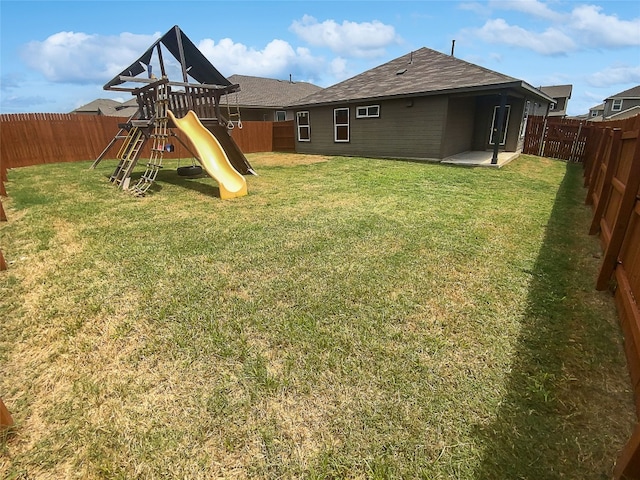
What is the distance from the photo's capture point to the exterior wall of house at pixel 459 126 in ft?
39.5

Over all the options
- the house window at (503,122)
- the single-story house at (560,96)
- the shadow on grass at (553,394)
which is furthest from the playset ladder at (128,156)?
the single-story house at (560,96)

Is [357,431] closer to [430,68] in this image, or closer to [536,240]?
[536,240]

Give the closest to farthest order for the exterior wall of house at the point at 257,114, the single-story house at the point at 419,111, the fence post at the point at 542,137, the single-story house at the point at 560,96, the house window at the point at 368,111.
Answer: the single-story house at the point at 419,111 → the house window at the point at 368,111 → the fence post at the point at 542,137 → the exterior wall of house at the point at 257,114 → the single-story house at the point at 560,96

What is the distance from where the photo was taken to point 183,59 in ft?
28.5

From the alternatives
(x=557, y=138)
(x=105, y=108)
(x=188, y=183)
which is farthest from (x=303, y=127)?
(x=105, y=108)

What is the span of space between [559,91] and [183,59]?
4925 centimetres

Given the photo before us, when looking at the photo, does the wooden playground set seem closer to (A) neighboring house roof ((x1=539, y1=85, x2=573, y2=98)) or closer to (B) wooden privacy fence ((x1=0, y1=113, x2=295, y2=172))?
(B) wooden privacy fence ((x1=0, y1=113, x2=295, y2=172))

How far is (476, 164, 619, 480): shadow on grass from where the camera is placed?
5.20ft

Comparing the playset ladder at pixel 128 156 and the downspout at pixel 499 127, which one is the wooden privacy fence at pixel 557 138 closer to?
the downspout at pixel 499 127

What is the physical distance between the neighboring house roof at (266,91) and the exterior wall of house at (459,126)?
40.5ft

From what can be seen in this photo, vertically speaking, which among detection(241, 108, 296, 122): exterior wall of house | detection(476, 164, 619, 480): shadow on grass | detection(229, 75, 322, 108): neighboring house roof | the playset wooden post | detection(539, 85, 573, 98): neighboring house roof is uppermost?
detection(539, 85, 573, 98): neighboring house roof

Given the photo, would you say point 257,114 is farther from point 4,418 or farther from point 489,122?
point 4,418

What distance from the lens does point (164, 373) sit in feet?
7.07

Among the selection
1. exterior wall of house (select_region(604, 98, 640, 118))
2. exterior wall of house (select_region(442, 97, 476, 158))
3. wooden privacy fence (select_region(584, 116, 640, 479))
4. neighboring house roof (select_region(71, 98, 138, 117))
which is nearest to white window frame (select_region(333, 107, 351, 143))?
exterior wall of house (select_region(442, 97, 476, 158))
